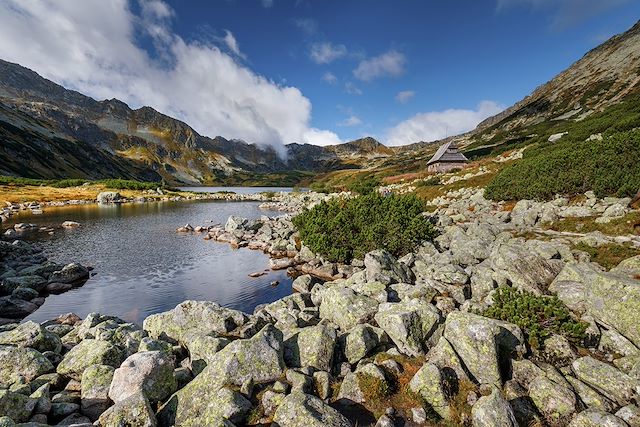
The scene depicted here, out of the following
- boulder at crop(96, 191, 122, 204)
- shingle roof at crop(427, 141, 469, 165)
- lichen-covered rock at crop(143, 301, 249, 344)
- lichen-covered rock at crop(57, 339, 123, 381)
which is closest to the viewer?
lichen-covered rock at crop(57, 339, 123, 381)

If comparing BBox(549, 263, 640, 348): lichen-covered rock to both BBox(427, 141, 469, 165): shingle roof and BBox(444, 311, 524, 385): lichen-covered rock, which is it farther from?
BBox(427, 141, 469, 165): shingle roof

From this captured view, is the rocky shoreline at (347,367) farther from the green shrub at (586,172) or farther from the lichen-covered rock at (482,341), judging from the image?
the green shrub at (586,172)

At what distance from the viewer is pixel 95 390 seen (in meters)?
12.0

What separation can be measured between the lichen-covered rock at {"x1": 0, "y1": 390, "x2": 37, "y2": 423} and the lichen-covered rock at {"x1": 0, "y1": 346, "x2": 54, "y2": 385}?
2.49 metres

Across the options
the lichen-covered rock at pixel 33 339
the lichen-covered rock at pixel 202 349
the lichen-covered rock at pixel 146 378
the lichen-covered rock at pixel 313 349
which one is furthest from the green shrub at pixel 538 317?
the lichen-covered rock at pixel 33 339

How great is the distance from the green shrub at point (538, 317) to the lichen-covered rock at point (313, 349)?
7.73 metres

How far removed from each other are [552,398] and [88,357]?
56.1ft

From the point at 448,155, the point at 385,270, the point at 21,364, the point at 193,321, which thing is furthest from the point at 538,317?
the point at 448,155

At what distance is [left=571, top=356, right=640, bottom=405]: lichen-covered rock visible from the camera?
36.7 feet

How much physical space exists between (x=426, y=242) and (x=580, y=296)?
1755 centimetres

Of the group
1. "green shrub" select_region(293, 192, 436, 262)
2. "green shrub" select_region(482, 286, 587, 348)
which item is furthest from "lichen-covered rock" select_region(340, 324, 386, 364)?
"green shrub" select_region(293, 192, 436, 262)

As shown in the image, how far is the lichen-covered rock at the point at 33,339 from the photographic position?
15.0 metres

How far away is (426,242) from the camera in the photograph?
110 ft

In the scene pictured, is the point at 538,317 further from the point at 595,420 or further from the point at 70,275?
the point at 70,275
